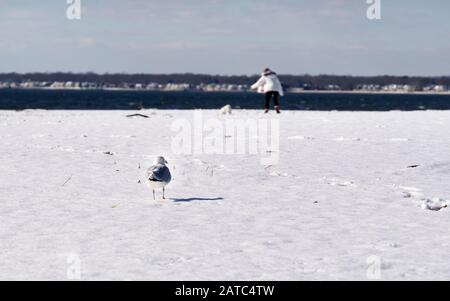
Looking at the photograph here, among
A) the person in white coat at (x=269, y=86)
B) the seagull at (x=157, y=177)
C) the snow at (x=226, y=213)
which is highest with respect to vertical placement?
the person in white coat at (x=269, y=86)

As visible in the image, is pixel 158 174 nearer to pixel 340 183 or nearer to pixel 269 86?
pixel 340 183

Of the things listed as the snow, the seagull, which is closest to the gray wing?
the seagull

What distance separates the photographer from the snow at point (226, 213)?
689 cm

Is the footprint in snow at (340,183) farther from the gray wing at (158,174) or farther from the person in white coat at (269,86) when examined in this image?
the person in white coat at (269,86)

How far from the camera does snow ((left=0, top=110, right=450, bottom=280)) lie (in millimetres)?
6895

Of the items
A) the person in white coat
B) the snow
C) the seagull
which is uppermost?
the person in white coat

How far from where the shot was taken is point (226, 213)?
30.7 feet

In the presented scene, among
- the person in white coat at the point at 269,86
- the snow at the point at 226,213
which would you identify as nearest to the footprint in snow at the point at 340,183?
the snow at the point at 226,213

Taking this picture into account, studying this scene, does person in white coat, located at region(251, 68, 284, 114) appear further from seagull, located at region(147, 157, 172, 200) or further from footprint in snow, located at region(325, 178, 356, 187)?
seagull, located at region(147, 157, 172, 200)

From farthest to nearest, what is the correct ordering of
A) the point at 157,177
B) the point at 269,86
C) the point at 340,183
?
the point at 269,86 < the point at 340,183 < the point at 157,177

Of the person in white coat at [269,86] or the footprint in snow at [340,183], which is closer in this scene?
the footprint in snow at [340,183]

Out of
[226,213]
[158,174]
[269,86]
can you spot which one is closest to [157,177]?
[158,174]
